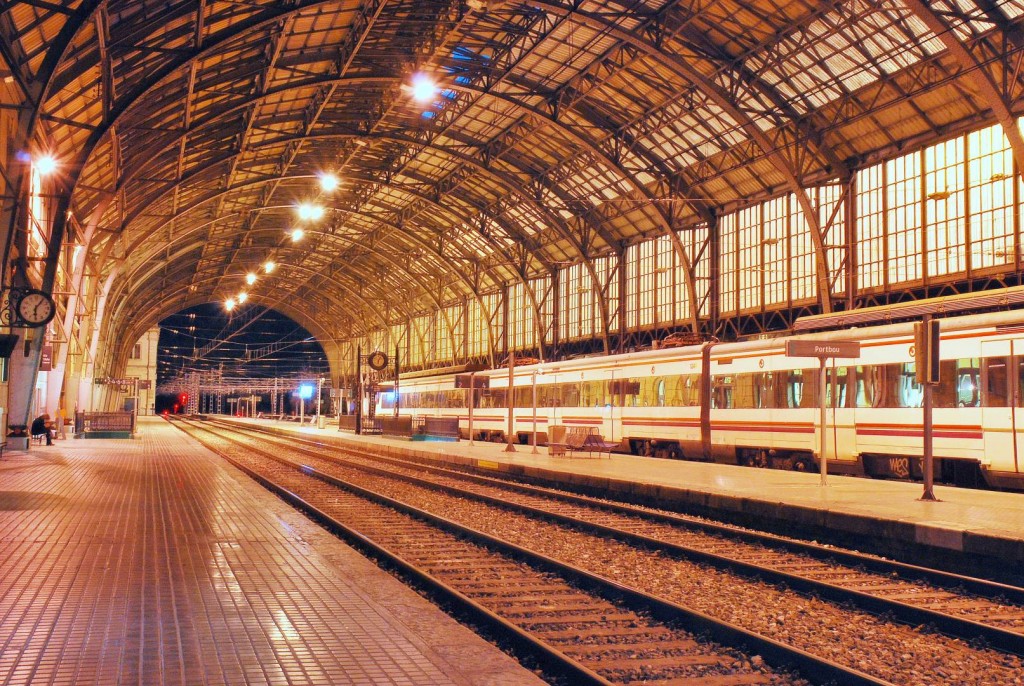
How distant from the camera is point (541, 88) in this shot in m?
39.4

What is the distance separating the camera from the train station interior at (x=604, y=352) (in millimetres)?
7309

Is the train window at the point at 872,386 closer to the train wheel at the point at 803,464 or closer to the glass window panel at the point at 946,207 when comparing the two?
the train wheel at the point at 803,464

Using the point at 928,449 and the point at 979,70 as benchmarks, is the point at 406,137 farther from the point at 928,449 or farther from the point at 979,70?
the point at 928,449

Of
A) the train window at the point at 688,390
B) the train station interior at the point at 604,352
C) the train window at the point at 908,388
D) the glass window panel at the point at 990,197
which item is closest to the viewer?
the train station interior at the point at 604,352

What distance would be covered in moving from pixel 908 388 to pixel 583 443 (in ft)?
36.3

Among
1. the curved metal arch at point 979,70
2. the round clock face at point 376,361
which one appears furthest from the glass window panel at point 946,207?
the round clock face at point 376,361

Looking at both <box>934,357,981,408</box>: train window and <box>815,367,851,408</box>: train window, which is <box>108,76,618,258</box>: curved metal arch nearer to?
<box>815,367,851,408</box>: train window

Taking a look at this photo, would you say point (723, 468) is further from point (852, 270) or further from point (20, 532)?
point (20, 532)

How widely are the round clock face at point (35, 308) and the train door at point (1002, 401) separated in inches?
807

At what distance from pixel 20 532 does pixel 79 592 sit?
167 inches

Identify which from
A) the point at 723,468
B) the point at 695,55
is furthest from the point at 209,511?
the point at 695,55

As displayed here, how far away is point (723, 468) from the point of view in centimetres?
2325

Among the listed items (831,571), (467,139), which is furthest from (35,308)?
(467,139)

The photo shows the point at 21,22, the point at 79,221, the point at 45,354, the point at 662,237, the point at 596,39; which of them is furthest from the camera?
the point at 662,237
